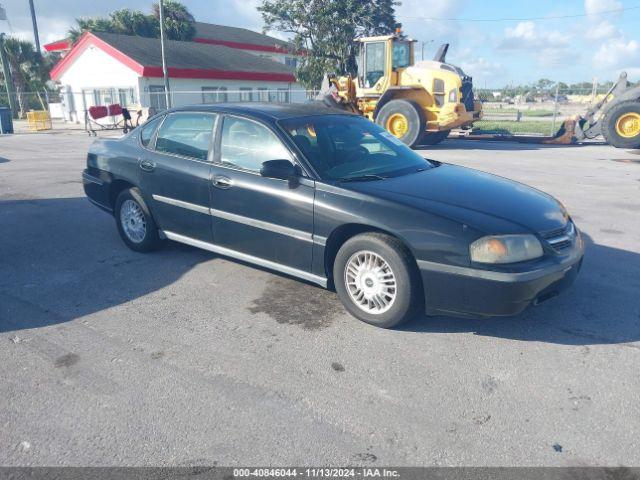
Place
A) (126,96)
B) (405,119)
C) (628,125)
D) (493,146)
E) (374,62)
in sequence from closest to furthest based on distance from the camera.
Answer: (628,125)
(405,119)
(374,62)
(493,146)
(126,96)

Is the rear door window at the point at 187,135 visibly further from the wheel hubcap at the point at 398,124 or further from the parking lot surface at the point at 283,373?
the wheel hubcap at the point at 398,124

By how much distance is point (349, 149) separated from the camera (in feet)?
15.5

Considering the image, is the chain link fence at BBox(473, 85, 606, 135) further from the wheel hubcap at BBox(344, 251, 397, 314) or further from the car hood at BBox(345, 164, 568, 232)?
the wheel hubcap at BBox(344, 251, 397, 314)

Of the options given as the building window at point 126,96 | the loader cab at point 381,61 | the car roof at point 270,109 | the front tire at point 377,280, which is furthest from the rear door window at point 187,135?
the building window at point 126,96

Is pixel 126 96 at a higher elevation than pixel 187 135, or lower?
lower

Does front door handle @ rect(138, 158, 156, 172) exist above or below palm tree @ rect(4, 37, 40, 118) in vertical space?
below

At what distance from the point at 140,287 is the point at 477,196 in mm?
2995

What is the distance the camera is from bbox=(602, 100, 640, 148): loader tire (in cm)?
1446

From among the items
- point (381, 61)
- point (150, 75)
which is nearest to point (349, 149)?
point (381, 61)

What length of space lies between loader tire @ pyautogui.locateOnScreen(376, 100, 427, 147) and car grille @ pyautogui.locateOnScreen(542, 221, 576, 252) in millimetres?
11163

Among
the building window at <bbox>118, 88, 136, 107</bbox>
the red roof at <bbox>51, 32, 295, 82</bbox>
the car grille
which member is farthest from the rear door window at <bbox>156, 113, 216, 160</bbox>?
the building window at <bbox>118, 88, 136, 107</bbox>

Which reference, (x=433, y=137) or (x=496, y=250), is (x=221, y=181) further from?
Answer: (x=433, y=137)

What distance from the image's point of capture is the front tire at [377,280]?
12.4 ft

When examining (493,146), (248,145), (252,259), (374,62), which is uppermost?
(374,62)
